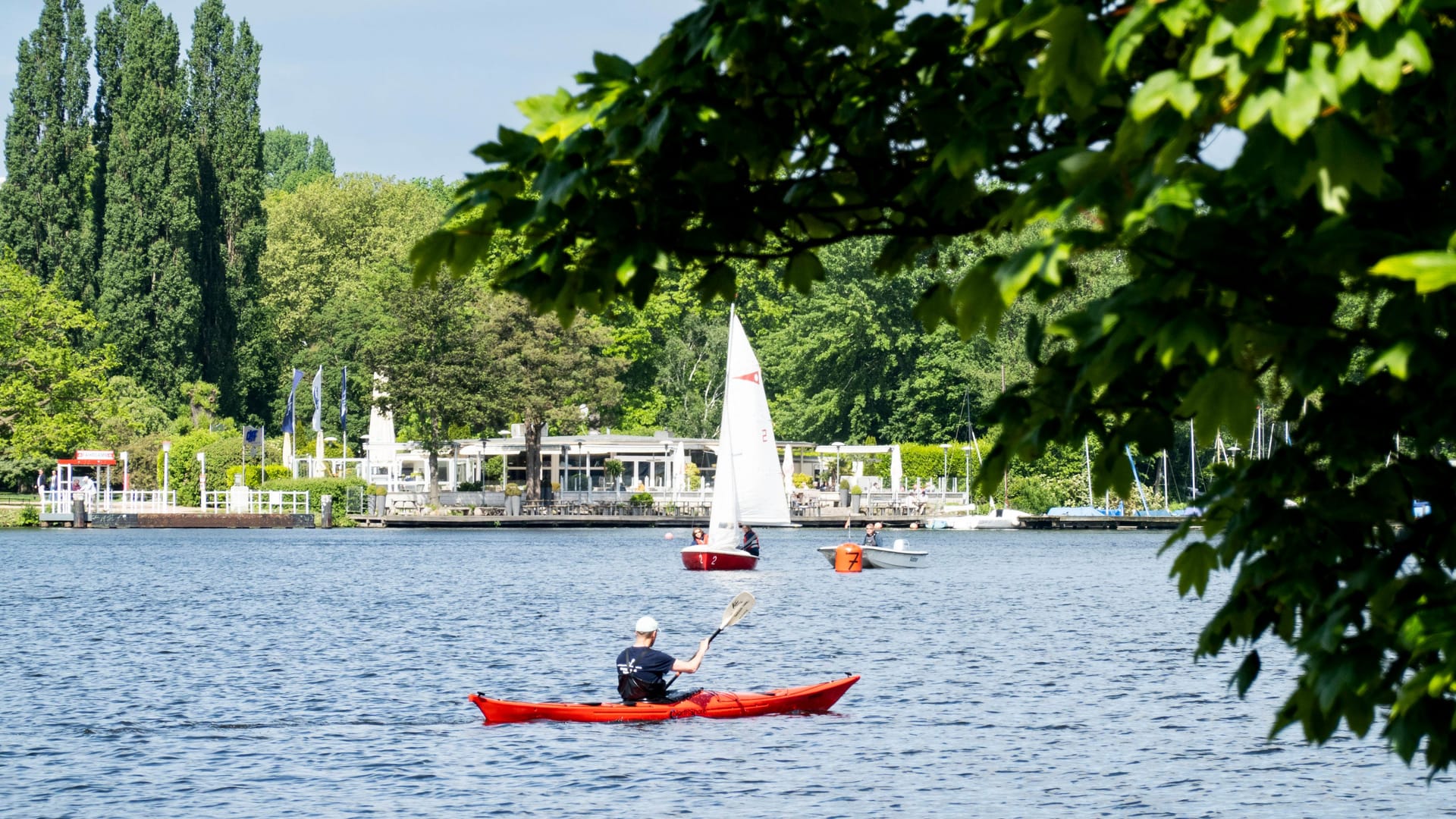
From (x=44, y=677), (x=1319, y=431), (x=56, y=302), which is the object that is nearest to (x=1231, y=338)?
(x=1319, y=431)

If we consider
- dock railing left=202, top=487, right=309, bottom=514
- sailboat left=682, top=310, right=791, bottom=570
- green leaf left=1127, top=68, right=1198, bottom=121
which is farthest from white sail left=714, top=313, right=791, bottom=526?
green leaf left=1127, top=68, right=1198, bottom=121

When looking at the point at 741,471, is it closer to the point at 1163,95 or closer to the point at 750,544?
the point at 750,544

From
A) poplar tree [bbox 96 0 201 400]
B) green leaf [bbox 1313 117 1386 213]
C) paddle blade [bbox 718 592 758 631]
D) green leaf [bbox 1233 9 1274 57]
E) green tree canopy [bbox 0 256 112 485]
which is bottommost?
paddle blade [bbox 718 592 758 631]

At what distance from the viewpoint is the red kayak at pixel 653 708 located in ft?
71.3

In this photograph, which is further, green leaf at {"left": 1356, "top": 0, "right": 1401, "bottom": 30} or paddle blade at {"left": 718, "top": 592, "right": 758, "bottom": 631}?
paddle blade at {"left": 718, "top": 592, "right": 758, "bottom": 631}

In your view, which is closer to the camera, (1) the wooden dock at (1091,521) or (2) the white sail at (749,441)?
(2) the white sail at (749,441)

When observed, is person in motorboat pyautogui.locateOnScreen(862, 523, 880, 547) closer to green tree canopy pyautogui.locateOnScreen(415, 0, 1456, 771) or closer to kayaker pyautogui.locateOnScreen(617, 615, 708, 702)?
kayaker pyautogui.locateOnScreen(617, 615, 708, 702)

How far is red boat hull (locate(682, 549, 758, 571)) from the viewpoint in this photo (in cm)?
5156

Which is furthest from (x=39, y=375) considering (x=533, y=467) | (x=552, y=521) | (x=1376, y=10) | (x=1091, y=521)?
(x=1376, y=10)

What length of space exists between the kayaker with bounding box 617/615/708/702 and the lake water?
1.50ft

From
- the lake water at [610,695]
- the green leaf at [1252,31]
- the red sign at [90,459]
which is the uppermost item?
the red sign at [90,459]

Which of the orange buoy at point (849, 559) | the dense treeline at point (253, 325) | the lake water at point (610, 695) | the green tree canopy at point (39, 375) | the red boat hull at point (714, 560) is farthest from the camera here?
the dense treeline at point (253, 325)

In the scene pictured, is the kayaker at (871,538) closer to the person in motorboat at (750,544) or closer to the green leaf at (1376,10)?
the person in motorboat at (750,544)

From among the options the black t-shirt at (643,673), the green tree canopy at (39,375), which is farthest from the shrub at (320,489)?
the black t-shirt at (643,673)
